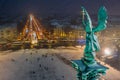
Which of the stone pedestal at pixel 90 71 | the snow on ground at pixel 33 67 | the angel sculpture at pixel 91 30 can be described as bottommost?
the snow on ground at pixel 33 67

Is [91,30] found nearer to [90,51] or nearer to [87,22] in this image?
[87,22]

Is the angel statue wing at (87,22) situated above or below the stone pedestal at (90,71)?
above

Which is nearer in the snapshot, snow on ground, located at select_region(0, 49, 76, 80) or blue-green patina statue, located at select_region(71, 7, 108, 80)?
blue-green patina statue, located at select_region(71, 7, 108, 80)

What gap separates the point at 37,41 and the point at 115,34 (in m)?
27.1

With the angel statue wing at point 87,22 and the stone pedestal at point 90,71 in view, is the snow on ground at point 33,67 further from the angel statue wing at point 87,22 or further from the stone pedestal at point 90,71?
the angel statue wing at point 87,22

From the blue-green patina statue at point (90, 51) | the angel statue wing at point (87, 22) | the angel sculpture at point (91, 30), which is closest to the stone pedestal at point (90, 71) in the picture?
the blue-green patina statue at point (90, 51)

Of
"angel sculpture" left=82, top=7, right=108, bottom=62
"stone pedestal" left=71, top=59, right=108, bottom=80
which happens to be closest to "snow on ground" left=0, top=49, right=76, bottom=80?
"stone pedestal" left=71, top=59, right=108, bottom=80

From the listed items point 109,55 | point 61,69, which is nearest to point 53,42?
point 109,55

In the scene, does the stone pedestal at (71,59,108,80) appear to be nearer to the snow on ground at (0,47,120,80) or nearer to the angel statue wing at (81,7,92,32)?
the angel statue wing at (81,7,92,32)

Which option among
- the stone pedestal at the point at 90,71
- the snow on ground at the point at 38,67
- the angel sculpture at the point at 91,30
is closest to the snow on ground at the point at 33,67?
the snow on ground at the point at 38,67

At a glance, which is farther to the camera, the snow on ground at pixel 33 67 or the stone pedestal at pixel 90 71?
the snow on ground at pixel 33 67

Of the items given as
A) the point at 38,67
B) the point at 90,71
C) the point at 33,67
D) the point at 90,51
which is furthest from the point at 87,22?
the point at 33,67

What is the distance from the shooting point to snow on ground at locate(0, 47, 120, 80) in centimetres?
3303

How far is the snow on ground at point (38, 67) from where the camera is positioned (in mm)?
33031
